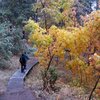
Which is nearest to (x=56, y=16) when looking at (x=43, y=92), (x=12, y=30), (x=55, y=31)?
(x=12, y=30)

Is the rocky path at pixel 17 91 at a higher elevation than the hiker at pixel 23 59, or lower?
lower

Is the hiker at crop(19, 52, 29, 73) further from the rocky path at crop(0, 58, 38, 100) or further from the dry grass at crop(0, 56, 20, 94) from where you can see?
the rocky path at crop(0, 58, 38, 100)

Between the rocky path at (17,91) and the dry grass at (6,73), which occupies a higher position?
the rocky path at (17,91)

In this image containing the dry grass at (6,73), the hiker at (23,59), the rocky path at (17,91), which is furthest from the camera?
the hiker at (23,59)

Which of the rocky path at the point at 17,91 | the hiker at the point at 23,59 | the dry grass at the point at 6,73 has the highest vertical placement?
the hiker at the point at 23,59

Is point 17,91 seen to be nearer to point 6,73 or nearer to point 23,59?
point 23,59

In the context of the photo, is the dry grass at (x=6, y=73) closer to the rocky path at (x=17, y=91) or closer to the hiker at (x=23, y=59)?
the rocky path at (x=17, y=91)

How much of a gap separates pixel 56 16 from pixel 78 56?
5733 mm

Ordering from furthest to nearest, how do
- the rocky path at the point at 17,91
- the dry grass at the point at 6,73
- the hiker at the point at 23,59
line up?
the hiker at the point at 23,59
the dry grass at the point at 6,73
the rocky path at the point at 17,91

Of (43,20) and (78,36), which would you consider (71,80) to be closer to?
(78,36)

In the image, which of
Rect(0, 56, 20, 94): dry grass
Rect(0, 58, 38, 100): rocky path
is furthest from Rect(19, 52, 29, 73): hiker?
Rect(0, 58, 38, 100): rocky path

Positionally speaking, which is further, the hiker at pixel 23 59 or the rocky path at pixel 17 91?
the hiker at pixel 23 59

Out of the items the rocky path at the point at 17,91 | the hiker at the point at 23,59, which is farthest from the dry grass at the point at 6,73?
the hiker at the point at 23,59

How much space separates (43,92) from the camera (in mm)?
16047
